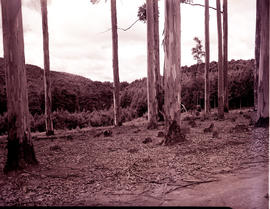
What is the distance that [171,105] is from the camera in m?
6.59

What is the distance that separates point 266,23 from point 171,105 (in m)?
3.63

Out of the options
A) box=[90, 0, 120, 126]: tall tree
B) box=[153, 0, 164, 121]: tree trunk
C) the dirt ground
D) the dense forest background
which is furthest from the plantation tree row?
the dense forest background

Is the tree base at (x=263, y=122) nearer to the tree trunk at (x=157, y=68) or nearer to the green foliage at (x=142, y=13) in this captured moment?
the tree trunk at (x=157, y=68)

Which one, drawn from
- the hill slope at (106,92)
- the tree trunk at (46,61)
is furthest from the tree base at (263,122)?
the hill slope at (106,92)

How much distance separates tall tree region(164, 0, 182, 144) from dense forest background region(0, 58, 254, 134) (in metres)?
10.8

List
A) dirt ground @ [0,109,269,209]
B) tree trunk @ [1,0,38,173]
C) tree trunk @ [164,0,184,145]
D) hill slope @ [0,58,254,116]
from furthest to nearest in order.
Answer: hill slope @ [0,58,254,116] < tree trunk @ [164,0,184,145] < tree trunk @ [1,0,38,173] < dirt ground @ [0,109,269,209]

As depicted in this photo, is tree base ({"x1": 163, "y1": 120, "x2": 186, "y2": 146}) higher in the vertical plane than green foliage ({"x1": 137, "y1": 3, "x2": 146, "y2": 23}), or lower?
lower

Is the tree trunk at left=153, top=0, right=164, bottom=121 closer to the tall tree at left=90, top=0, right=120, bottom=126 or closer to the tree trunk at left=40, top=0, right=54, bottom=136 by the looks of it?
the tall tree at left=90, top=0, right=120, bottom=126

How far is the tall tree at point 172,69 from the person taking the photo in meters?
6.45

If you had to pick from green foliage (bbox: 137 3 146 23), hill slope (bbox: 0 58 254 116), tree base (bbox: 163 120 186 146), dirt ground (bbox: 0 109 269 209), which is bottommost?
dirt ground (bbox: 0 109 269 209)

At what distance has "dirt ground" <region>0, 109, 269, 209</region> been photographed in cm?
315

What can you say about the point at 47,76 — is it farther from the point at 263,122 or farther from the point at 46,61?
the point at 263,122

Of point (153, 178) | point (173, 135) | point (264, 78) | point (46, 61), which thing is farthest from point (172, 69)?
point (46, 61)

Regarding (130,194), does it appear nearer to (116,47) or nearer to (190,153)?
(190,153)
